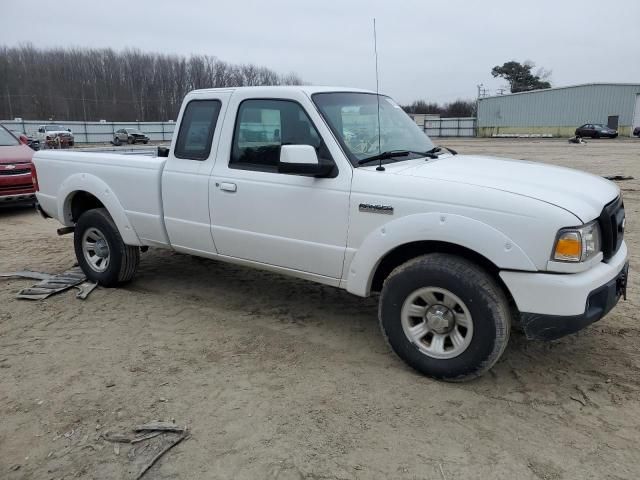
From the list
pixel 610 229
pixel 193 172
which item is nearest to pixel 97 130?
pixel 193 172

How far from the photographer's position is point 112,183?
509 centimetres

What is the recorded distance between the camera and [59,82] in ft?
241

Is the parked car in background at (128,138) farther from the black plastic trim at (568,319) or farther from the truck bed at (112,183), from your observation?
the black plastic trim at (568,319)

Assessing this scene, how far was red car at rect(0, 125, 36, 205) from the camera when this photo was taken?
379 inches

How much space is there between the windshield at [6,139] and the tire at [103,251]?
6.40 metres

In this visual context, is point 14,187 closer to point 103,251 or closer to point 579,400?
point 103,251

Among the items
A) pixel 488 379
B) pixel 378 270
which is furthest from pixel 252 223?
pixel 488 379

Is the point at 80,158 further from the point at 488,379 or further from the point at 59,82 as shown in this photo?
the point at 59,82

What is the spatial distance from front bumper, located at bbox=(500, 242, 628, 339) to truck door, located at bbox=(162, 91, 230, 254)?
255 cm

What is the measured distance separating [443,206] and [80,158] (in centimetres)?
399

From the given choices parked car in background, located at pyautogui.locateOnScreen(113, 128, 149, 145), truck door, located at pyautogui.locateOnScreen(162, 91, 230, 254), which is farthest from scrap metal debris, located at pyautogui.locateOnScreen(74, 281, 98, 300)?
parked car in background, located at pyautogui.locateOnScreen(113, 128, 149, 145)

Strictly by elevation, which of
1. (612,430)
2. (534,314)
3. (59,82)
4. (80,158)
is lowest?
(612,430)

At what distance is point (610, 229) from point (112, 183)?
14.1 ft

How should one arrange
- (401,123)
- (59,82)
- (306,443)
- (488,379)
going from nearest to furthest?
(306,443) → (488,379) → (401,123) → (59,82)
